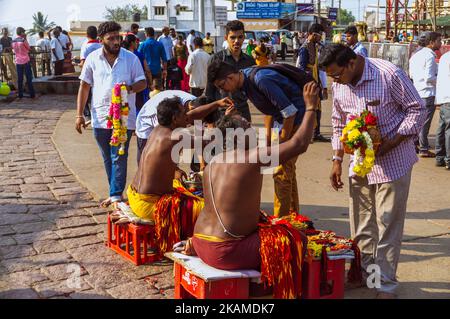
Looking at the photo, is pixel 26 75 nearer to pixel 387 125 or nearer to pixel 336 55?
pixel 336 55

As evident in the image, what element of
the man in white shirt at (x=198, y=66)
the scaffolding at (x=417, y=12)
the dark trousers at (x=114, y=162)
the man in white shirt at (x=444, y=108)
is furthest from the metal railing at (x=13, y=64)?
the scaffolding at (x=417, y=12)

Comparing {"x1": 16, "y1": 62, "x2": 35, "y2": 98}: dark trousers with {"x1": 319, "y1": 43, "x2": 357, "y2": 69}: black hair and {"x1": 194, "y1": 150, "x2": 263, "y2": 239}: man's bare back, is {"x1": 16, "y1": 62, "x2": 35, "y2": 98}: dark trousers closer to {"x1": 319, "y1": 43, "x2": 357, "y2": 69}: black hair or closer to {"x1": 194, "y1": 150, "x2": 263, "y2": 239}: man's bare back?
{"x1": 194, "y1": 150, "x2": 263, "y2": 239}: man's bare back

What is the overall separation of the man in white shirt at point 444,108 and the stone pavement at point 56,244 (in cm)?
511

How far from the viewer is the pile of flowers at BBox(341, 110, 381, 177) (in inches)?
166

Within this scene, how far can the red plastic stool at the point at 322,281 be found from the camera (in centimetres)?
418

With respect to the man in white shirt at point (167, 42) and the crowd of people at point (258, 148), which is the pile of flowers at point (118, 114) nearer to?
the crowd of people at point (258, 148)

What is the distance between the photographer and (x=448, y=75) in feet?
27.5

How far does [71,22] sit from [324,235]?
7315 cm

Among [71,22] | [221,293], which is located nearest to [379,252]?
[221,293]

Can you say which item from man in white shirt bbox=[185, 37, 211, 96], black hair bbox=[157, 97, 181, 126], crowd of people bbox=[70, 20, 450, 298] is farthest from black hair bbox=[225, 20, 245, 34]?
man in white shirt bbox=[185, 37, 211, 96]

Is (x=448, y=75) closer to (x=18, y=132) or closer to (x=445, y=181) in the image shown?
(x=445, y=181)

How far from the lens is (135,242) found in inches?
198

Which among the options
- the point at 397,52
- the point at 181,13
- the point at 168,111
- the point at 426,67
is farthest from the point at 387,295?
the point at 181,13

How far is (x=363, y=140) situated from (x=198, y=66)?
8817 mm
